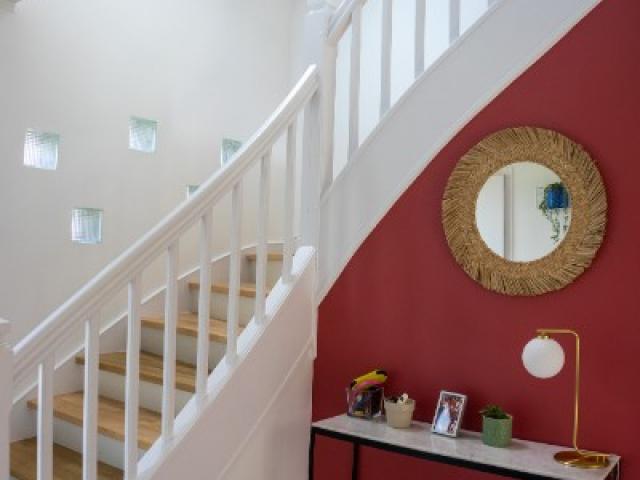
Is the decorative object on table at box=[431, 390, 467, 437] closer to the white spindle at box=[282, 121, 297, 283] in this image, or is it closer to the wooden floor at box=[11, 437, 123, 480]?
the white spindle at box=[282, 121, 297, 283]

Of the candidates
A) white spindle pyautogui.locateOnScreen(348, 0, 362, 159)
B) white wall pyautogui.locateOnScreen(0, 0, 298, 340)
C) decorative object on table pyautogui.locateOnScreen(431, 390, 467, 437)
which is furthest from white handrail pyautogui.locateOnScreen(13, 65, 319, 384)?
white wall pyautogui.locateOnScreen(0, 0, 298, 340)

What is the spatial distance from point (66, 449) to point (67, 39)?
6.44 ft

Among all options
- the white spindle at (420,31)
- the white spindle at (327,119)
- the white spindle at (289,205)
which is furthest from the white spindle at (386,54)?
the white spindle at (289,205)

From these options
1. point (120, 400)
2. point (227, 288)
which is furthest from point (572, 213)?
point (120, 400)

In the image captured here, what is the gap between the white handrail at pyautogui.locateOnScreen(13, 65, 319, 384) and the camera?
1659mm

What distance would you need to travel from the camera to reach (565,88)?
2.11 meters

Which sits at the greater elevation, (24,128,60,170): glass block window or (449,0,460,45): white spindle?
(449,0,460,45): white spindle

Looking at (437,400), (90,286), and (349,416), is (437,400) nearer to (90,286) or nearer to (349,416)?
(349,416)

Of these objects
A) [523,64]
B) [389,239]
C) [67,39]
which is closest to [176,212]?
[389,239]

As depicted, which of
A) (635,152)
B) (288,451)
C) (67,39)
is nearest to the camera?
(635,152)

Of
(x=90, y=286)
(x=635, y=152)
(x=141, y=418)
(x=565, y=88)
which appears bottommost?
(x=141, y=418)

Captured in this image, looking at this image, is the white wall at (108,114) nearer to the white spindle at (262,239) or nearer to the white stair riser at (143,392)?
the white stair riser at (143,392)

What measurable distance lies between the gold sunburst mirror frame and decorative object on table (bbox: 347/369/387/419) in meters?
0.53

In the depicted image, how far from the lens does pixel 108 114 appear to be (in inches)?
131
